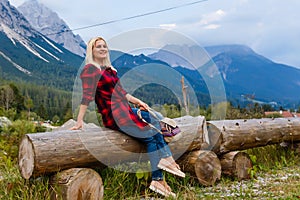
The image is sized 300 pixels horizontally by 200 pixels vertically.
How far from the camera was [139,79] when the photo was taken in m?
4.83

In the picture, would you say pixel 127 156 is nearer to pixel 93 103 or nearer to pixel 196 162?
pixel 93 103

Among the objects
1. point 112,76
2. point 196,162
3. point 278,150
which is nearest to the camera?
point 112,76

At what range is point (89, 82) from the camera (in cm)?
432

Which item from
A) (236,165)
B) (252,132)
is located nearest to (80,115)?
(236,165)

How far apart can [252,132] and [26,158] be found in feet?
11.9

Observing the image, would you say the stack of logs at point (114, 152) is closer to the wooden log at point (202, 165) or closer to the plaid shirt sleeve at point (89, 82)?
the wooden log at point (202, 165)

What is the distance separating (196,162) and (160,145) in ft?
2.54

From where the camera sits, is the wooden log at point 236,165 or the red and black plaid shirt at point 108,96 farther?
the wooden log at point 236,165

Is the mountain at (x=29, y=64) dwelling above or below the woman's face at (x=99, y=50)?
below

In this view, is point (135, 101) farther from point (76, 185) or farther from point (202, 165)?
point (202, 165)

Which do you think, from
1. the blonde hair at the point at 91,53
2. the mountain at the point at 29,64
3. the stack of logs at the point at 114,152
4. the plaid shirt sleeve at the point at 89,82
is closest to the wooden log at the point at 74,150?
the stack of logs at the point at 114,152

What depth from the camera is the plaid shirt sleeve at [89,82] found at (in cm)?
429

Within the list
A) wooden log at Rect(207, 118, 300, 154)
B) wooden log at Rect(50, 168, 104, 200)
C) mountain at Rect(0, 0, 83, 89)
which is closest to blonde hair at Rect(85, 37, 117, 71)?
wooden log at Rect(50, 168, 104, 200)

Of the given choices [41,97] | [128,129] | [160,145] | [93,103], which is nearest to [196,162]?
[160,145]
